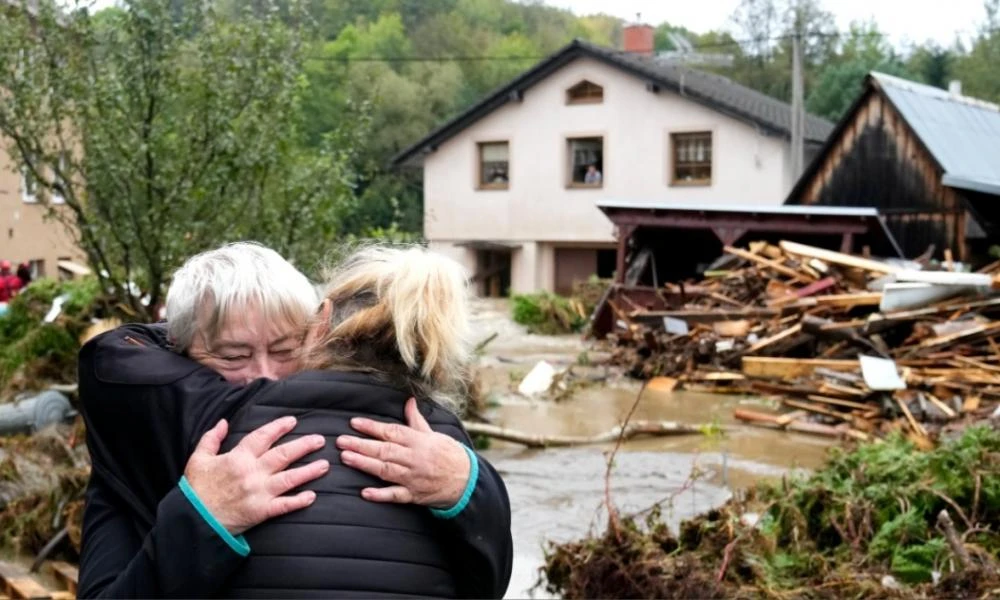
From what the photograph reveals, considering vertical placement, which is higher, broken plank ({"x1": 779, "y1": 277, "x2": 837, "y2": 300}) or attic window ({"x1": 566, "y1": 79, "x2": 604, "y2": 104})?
attic window ({"x1": 566, "y1": 79, "x2": 604, "y2": 104})

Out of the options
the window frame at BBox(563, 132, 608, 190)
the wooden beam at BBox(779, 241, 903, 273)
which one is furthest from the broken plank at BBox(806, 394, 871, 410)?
the window frame at BBox(563, 132, 608, 190)

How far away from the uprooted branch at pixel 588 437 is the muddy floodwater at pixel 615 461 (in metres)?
0.12

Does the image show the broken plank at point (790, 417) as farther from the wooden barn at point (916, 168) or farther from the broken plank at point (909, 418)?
the wooden barn at point (916, 168)

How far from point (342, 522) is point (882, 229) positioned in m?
19.4

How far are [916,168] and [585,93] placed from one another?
46.1ft

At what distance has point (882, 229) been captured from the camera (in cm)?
2009

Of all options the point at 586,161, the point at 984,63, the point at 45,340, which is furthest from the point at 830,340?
the point at 984,63

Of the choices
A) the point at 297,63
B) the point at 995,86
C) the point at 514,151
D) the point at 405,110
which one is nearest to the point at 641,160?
the point at 514,151

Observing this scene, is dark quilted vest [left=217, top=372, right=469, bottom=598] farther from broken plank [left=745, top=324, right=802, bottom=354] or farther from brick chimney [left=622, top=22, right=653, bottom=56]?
brick chimney [left=622, top=22, right=653, bottom=56]

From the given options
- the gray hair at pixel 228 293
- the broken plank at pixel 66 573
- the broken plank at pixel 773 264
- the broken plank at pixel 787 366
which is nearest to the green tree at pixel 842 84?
the broken plank at pixel 773 264

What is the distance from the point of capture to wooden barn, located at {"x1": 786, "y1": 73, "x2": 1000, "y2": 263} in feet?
68.8

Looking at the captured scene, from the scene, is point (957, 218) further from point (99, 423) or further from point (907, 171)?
point (99, 423)

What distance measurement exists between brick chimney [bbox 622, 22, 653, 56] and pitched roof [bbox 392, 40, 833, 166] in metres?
1.42

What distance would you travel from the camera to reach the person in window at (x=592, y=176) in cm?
3441
